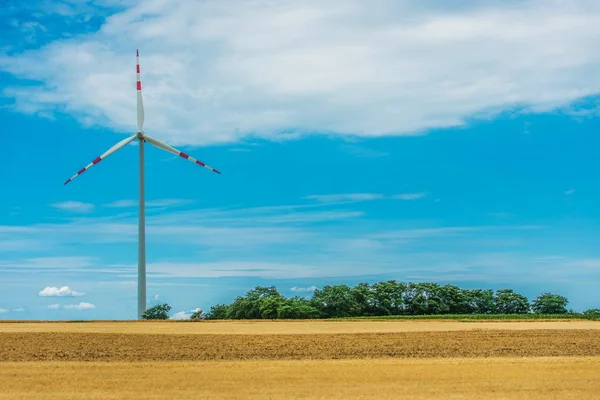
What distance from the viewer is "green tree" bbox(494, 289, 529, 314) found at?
7656 cm

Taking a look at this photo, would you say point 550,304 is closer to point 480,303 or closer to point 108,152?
point 480,303

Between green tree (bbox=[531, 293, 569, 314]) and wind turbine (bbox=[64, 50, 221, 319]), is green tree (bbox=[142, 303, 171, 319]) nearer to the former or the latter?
wind turbine (bbox=[64, 50, 221, 319])

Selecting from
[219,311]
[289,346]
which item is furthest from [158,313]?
[289,346]

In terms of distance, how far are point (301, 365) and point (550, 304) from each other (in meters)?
52.5

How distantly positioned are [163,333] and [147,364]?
16044 millimetres

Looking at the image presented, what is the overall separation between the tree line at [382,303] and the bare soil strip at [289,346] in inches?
1028

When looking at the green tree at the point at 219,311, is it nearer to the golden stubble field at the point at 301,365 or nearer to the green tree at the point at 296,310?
the green tree at the point at 296,310

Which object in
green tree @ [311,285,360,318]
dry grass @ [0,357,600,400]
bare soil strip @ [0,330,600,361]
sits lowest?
dry grass @ [0,357,600,400]

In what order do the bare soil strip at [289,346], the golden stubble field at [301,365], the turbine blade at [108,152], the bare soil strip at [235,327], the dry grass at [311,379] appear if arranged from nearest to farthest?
1. the dry grass at [311,379]
2. the golden stubble field at [301,365]
3. the bare soil strip at [289,346]
4. the bare soil strip at [235,327]
5. the turbine blade at [108,152]

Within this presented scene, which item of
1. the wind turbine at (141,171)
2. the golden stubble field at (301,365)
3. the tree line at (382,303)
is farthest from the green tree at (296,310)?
the golden stubble field at (301,365)

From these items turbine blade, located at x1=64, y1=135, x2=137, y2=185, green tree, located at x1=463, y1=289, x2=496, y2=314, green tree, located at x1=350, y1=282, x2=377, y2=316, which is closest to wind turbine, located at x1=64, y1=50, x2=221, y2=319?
turbine blade, located at x1=64, y1=135, x2=137, y2=185

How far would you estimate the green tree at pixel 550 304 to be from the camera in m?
73.4

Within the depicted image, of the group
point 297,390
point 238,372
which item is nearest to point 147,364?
point 238,372

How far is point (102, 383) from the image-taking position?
80.2 ft
